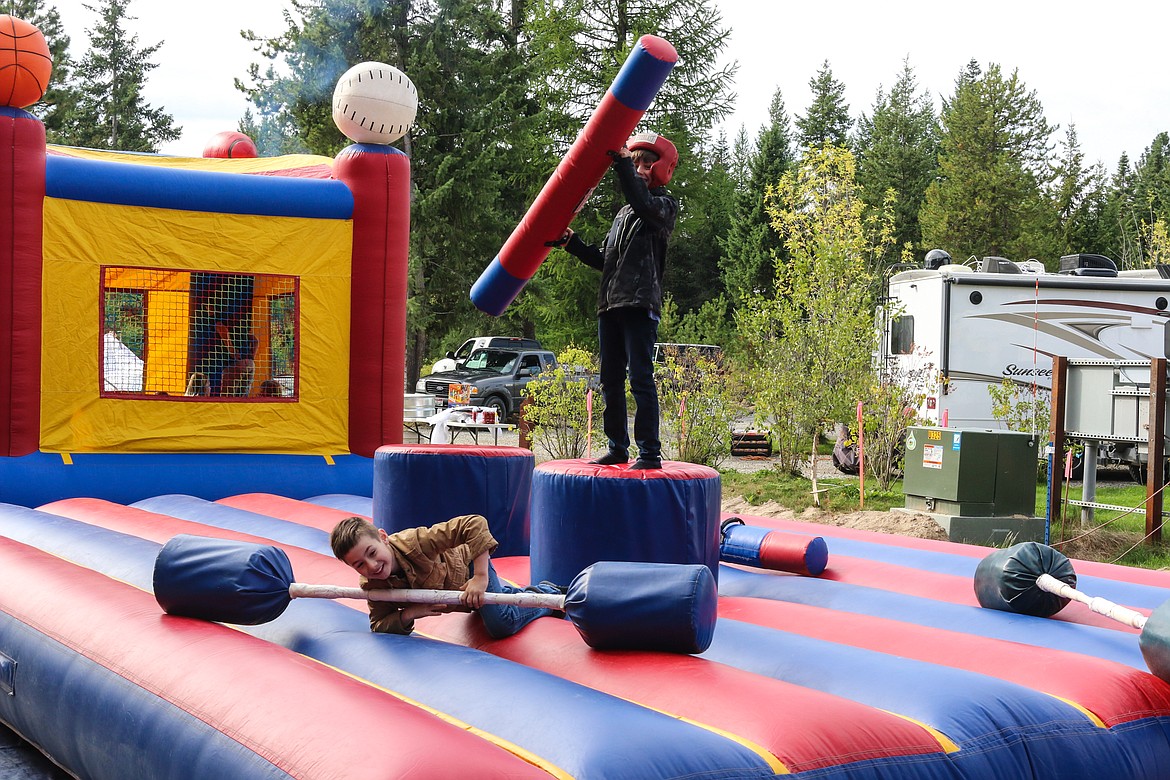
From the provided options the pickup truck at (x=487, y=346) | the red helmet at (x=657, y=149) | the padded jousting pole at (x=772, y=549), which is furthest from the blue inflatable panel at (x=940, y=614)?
the pickup truck at (x=487, y=346)

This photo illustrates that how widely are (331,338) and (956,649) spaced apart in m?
6.35

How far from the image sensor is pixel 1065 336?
14.8 m

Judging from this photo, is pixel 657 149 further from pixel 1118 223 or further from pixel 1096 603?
pixel 1118 223

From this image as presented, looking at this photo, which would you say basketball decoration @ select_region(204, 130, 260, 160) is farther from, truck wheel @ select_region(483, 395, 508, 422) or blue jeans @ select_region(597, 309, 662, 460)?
truck wheel @ select_region(483, 395, 508, 422)

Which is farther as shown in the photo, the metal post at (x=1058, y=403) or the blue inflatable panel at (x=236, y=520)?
the metal post at (x=1058, y=403)

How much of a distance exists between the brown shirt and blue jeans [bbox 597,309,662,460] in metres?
1.11

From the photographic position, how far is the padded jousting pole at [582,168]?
480 cm

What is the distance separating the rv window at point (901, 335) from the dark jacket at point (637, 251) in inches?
441

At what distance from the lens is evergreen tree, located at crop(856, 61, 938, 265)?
41688 millimetres

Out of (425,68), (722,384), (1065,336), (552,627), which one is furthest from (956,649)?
(425,68)

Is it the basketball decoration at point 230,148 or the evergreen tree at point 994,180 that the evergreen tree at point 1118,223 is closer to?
the evergreen tree at point 994,180

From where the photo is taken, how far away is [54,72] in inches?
1503

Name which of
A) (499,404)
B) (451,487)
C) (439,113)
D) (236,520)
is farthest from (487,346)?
(451,487)

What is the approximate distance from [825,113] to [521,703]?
45304 mm
